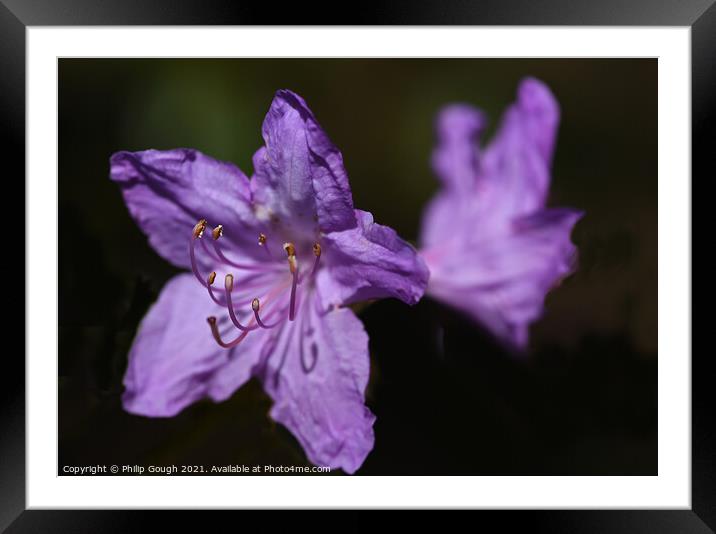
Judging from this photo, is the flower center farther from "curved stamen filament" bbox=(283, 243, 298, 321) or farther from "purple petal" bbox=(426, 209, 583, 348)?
"purple petal" bbox=(426, 209, 583, 348)

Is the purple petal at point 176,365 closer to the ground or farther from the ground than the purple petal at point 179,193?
closer to the ground

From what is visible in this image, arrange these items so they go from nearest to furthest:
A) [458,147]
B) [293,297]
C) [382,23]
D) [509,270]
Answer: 1. [293,297]
2. [382,23]
3. [509,270]
4. [458,147]

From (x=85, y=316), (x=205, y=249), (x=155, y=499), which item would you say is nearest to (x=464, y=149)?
(x=205, y=249)

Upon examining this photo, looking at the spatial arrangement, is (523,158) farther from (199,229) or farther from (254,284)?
(199,229)

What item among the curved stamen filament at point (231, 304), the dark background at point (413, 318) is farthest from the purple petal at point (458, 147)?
the curved stamen filament at point (231, 304)

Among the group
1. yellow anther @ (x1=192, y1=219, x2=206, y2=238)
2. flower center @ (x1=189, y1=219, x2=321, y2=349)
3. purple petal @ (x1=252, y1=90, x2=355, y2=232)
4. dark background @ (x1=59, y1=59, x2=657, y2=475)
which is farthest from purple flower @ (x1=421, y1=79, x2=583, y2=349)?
yellow anther @ (x1=192, y1=219, x2=206, y2=238)

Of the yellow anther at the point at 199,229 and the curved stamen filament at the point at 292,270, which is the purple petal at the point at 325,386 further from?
the yellow anther at the point at 199,229

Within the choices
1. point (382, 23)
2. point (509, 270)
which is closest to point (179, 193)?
point (382, 23)
